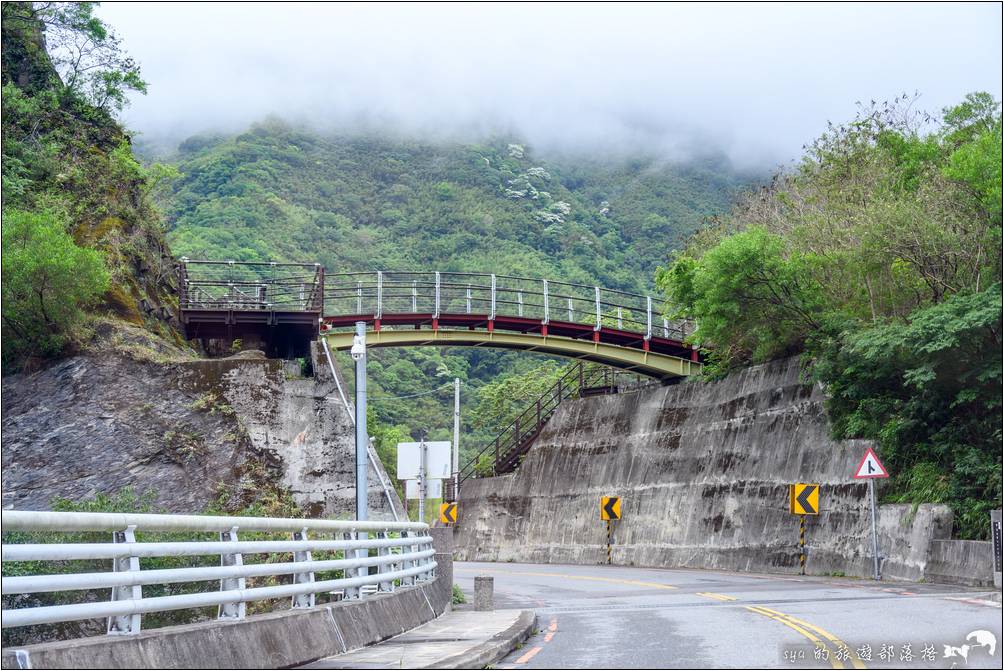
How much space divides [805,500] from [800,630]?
16428mm

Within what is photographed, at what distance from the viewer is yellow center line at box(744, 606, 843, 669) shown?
1039cm

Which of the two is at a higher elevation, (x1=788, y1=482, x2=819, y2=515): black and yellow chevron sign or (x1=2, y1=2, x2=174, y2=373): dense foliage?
(x1=2, y1=2, x2=174, y2=373): dense foliage

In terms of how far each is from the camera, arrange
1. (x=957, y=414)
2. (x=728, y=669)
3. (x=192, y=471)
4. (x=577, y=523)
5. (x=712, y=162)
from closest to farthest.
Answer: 1. (x=728, y=669)
2. (x=957, y=414)
3. (x=192, y=471)
4. (x=577, y=523)
5. (x=712, y=162)

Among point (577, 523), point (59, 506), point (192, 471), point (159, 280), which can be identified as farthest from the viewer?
point (577, 523)

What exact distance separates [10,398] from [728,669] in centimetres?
2615

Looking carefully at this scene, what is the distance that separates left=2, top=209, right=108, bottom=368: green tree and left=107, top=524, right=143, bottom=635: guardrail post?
23.8 meters

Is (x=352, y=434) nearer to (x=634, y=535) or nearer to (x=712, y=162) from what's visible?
(x=634, y=535)

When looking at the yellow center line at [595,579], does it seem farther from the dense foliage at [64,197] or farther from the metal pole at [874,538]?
the dense foliage at [64,197]

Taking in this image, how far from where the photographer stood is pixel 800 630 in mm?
13047

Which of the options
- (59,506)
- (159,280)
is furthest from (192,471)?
(59,506)

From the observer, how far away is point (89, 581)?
7.25m

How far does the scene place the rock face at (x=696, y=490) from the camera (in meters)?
28.8

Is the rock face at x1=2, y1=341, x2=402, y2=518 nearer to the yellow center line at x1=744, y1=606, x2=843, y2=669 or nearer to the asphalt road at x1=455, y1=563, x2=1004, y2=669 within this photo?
the asphalt road at x1=455, y1=563, x2=1004, y2=669

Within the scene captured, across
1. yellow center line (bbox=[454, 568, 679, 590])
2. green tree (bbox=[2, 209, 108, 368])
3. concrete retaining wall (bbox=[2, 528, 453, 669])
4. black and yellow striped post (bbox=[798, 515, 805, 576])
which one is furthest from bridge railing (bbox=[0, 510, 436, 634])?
green tree (bbox=[2, 209, 108, 368])
